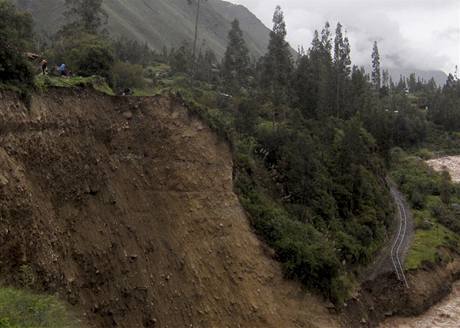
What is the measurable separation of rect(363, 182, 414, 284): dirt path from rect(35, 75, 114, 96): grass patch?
2106 cm

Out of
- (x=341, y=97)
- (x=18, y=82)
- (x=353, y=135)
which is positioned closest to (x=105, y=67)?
(x=18, y=82)

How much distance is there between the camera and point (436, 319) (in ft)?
114

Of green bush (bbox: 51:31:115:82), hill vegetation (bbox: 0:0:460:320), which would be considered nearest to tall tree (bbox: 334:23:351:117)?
hill vegetation (bbox: 0:0:460:320)

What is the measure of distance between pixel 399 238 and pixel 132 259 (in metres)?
28.5

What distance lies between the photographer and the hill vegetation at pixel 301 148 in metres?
29.0

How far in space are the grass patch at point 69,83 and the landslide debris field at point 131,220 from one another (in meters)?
0.42

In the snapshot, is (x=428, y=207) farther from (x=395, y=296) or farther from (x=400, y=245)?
(x=395, y=296)

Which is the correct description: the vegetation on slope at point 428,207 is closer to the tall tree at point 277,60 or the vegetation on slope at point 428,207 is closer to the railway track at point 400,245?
the railway track at point 400,245

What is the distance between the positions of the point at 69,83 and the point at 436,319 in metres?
27.6

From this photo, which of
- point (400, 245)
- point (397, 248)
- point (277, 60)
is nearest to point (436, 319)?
point (397, 248)

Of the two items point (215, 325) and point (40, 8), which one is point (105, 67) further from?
point (40, 8)

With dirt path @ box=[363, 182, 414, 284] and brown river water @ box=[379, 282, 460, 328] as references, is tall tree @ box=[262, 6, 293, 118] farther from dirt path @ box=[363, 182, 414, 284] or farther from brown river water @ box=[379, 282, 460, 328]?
brown river water @ box=[379, 282, 460, 328]

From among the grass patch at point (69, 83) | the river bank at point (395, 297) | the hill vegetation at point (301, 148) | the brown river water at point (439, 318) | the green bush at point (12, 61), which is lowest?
the brown river water at point (439, 318)

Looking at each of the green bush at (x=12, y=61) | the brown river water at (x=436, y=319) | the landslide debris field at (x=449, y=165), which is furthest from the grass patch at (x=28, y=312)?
the landslide debris field at (x=449, y=165)
